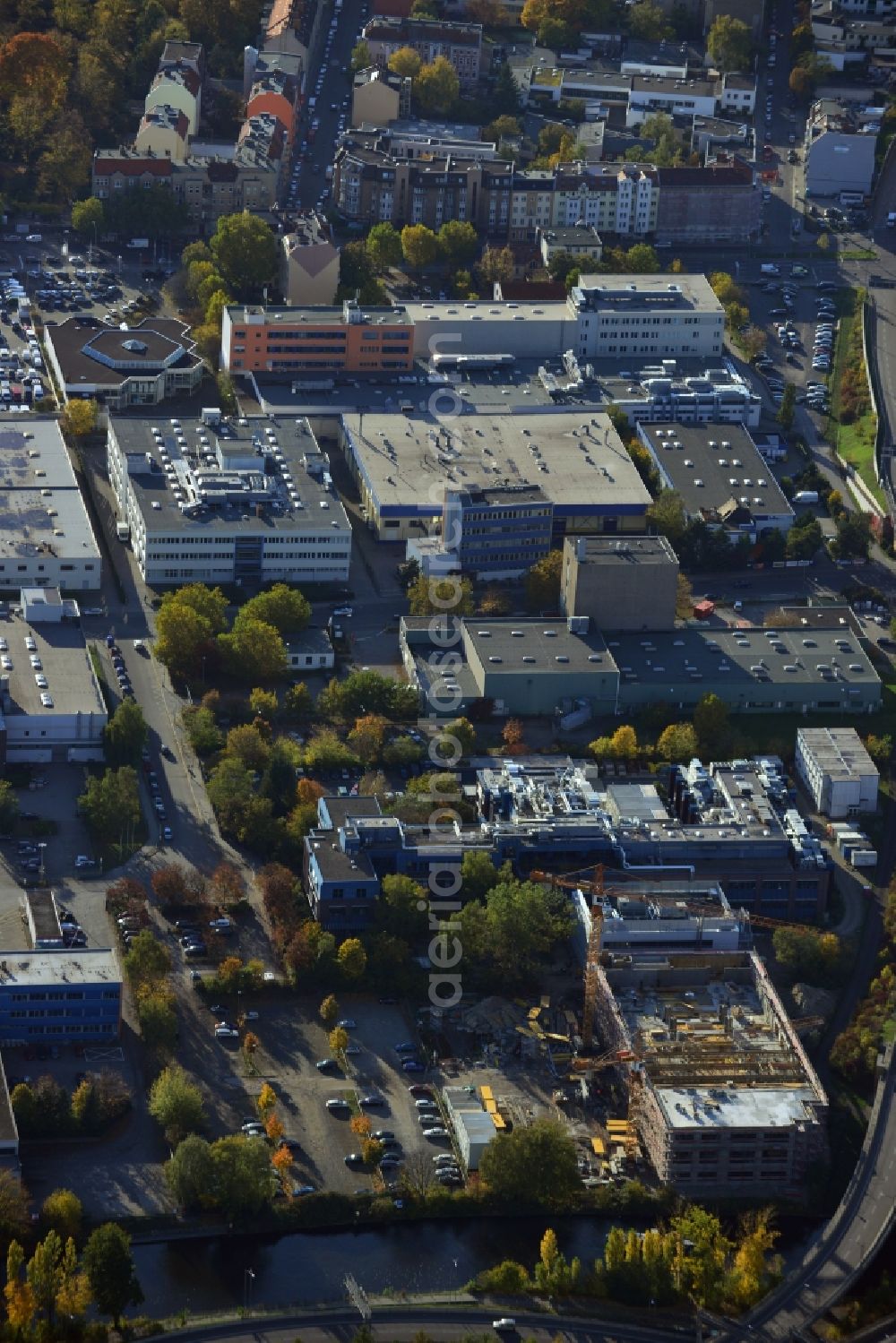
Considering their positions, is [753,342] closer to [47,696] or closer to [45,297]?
[45,297]

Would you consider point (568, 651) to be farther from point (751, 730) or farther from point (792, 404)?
point (792, 404)

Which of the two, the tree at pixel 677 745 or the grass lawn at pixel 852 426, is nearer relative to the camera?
the tree at pixel 677 745

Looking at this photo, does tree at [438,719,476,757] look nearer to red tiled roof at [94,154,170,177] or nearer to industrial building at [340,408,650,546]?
industrial building at [340,408,650,546]

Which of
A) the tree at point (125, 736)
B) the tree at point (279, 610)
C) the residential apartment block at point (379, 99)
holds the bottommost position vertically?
the tree at point (125, 736)

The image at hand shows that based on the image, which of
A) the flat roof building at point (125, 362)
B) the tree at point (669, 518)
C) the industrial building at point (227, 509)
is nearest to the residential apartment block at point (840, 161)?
the flat roof building at point (125, 362)

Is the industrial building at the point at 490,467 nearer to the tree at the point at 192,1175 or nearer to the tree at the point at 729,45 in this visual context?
the tree at the point at 192,1175

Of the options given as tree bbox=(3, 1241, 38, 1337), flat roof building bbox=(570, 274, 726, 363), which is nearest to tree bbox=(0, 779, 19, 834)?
tree bbox=(3, 1241, 38, 1337)
